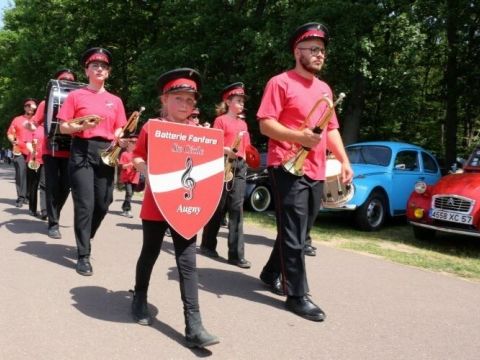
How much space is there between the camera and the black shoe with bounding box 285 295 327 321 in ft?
14.1

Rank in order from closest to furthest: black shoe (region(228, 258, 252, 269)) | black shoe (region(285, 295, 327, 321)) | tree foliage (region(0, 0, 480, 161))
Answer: black shoe (region(285, 295, 327, 321))
black shoe (region(228, 258, 252, 269))
tree foliage (region(0, 0, 480, 161))

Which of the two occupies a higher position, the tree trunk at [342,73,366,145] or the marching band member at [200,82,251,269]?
the tree trunk at [342,73,366,145]

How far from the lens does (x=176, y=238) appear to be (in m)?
3.78

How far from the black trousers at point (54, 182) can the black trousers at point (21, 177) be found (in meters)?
3.71

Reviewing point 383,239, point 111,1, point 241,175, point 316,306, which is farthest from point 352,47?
point 111,1

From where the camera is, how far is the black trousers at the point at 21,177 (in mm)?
10711

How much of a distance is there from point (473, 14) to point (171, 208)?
1657 cm

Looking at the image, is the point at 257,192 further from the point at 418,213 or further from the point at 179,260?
the point at 179,260

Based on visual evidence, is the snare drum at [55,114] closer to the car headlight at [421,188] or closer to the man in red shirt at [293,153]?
the man in red shirt at [293,153]

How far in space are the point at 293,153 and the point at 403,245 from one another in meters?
4.88

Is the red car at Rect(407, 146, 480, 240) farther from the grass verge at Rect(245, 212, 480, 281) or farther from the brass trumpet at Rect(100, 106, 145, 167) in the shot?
the brass trumpet at Rect(100, 106, 145, 167)

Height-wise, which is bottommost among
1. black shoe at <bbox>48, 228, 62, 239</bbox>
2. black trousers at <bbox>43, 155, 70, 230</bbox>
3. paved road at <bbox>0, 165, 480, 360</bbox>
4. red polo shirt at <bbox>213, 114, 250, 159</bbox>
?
paved road at <bbox>0, 165, 480, 360</bbox>

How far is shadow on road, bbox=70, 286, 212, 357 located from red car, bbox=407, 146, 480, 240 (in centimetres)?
526

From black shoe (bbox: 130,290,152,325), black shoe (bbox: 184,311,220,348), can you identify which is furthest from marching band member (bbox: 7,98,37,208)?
black shoe (bbox: 184,311,220,348)
